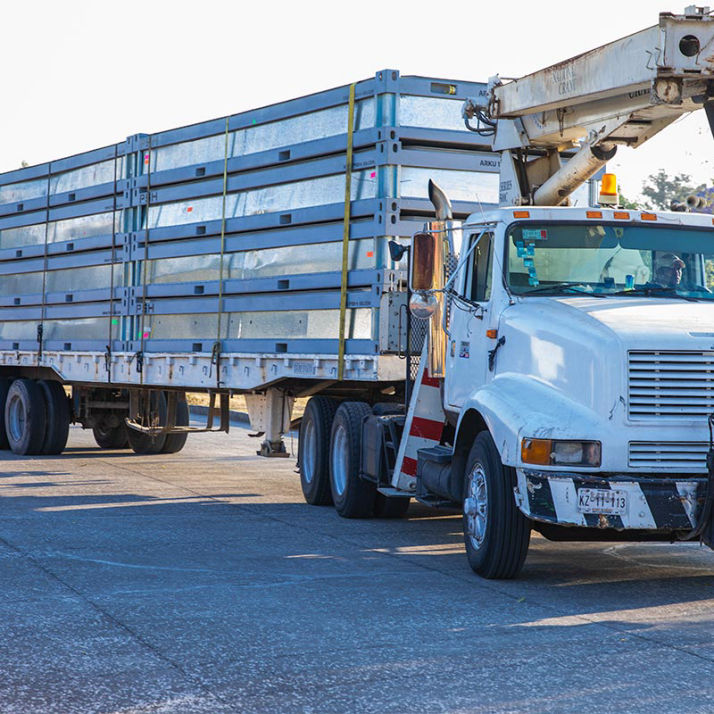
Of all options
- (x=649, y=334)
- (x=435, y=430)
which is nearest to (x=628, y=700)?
(x=649, y=334)

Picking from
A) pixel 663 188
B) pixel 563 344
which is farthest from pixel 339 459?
pixel 663 188

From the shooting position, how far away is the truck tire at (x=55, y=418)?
1800cm

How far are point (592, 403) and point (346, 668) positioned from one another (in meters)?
2.67

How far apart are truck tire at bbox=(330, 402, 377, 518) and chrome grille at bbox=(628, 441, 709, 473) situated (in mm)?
4335

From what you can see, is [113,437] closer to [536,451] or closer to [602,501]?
[536,451]

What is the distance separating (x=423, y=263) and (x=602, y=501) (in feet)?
7.64

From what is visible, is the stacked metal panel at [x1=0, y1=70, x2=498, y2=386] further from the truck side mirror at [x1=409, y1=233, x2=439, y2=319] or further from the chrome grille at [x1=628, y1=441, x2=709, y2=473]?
the chrome grille at [x1=628, y1=441, x2=709, y2=473]

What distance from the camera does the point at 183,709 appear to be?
523cm

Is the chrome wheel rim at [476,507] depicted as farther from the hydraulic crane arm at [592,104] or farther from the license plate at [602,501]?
the hydraulic crane arm at [592,104]

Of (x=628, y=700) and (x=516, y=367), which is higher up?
(x=516, y=367)

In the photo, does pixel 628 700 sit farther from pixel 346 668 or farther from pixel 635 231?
pixel 635 231

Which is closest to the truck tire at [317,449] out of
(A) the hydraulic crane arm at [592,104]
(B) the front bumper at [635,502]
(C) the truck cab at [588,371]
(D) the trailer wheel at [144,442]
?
(A) the hydraulic crane arm at [592,104]

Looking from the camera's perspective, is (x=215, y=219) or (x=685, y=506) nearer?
(x=685, y=506)

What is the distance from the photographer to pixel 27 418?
59.1 ft
